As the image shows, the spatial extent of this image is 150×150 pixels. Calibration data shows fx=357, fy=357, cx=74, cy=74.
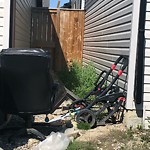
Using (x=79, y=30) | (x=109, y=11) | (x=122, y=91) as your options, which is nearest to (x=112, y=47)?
(x=109, y=11)

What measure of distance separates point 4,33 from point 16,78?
1315 millimetres

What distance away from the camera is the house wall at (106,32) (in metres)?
6.68

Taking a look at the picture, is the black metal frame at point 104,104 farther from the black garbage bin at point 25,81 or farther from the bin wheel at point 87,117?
the black garbage bin at point 25,81

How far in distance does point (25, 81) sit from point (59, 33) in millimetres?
7535

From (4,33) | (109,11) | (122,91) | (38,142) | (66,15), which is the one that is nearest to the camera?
(38,142)

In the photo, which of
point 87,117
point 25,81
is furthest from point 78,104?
point 25,81

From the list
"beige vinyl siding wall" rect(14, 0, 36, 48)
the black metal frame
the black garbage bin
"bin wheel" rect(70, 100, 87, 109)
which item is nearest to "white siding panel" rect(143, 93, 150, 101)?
the black metal frame

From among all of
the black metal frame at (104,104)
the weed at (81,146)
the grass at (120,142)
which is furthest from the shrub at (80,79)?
the weed at (81,146)

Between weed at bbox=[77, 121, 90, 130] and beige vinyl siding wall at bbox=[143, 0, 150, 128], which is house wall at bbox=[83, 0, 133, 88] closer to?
beige vinyl siding wall at bbox=[143, 0, 150, 128]

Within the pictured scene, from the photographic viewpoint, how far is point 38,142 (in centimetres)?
523

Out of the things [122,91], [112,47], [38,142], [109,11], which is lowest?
[38,142]

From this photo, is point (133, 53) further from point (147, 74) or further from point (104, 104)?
point (104, 104)

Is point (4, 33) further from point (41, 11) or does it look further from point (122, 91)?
point (41, 11)

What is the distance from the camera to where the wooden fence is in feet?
40.4
